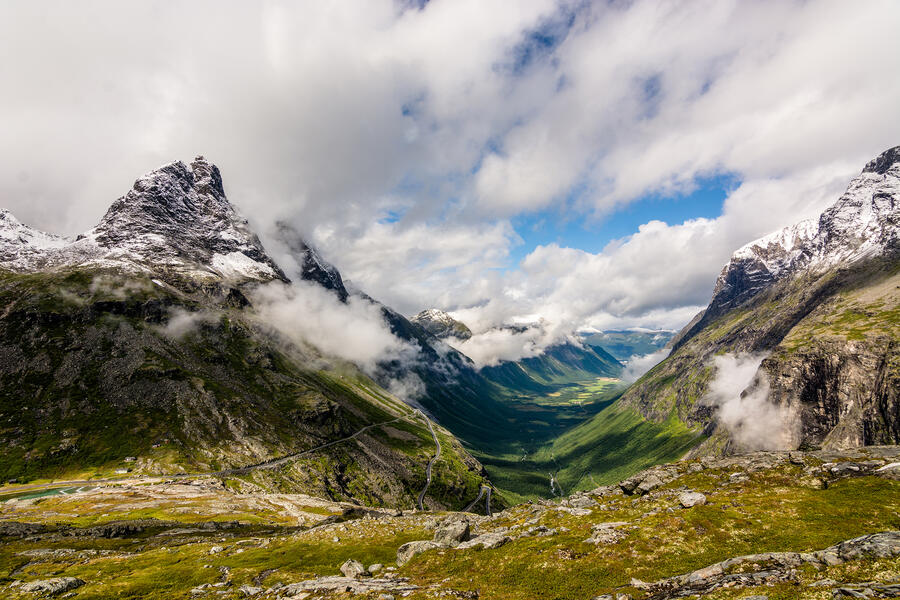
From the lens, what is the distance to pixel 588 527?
48406 mm

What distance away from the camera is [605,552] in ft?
124

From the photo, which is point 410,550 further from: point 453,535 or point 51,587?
point 51,587

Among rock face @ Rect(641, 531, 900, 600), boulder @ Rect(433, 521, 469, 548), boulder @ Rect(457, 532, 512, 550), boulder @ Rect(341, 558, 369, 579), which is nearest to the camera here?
rock face @ Rect(641, 531, 900, 600)

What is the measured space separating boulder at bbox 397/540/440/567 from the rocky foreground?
7.4 inches

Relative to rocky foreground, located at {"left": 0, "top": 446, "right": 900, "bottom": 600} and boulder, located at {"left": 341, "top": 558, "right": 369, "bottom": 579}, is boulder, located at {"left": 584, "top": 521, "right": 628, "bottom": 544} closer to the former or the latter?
rocky foreground, located at {"left": 0, "top": 446, "right": 900, "bottom": 600}

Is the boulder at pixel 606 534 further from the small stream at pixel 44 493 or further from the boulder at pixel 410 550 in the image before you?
the small stream at pixel 44 493

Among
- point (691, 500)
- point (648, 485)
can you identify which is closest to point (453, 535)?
point (691, 500)

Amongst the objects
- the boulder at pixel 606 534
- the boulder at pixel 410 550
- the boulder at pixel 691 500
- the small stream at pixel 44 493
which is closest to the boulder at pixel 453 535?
the boulder at pixel 410 550

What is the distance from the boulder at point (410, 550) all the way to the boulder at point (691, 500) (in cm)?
3447

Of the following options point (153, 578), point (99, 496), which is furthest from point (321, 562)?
point (99, 496)

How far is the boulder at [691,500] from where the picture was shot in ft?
163

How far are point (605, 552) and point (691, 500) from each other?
21480 millimetres

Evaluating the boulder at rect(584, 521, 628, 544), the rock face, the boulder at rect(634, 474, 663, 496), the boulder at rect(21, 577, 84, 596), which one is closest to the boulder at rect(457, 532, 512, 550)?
the boulder at rect(584, 521, 628, 544)

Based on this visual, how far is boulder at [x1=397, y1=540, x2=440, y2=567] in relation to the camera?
4803cm
